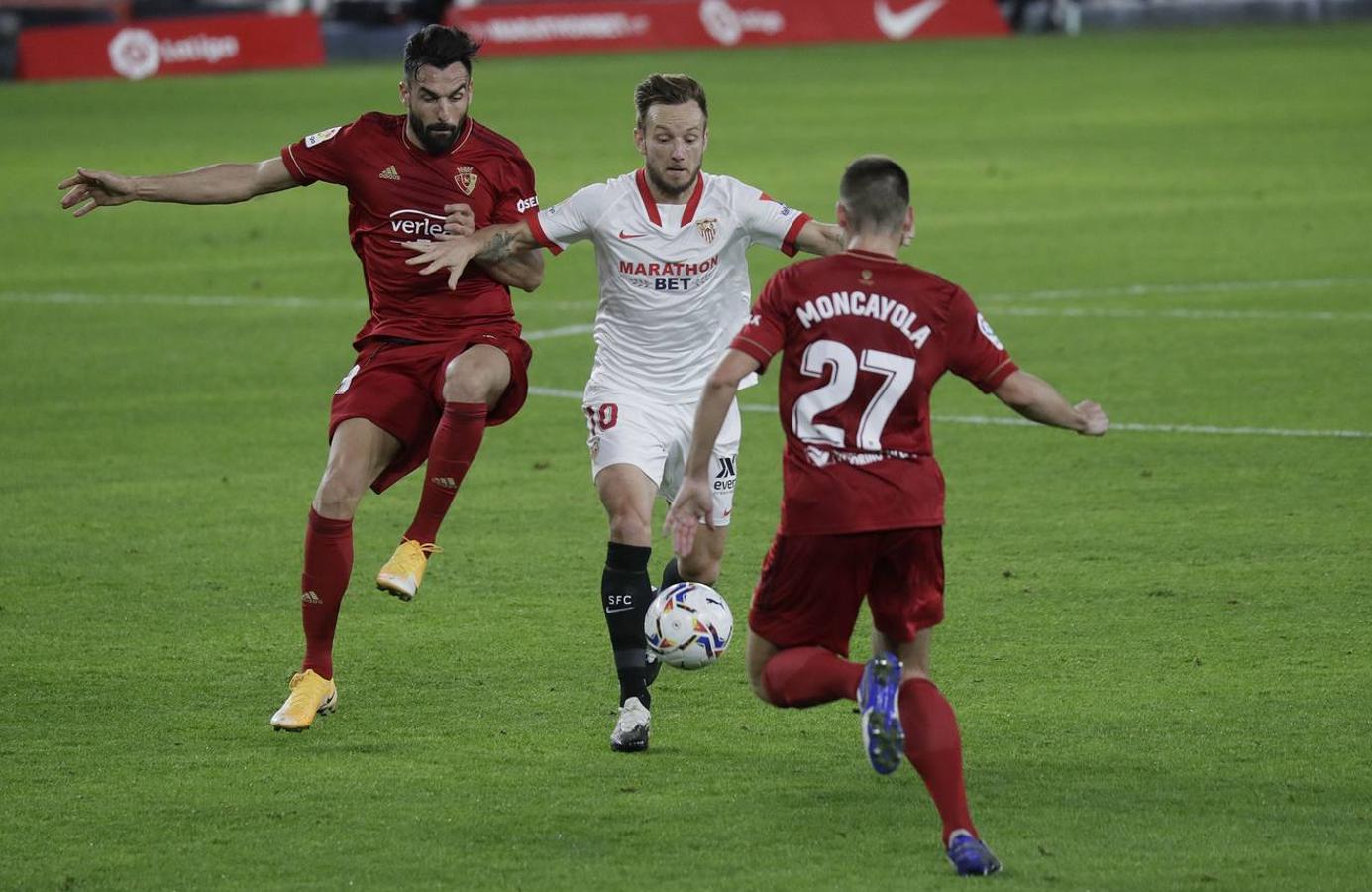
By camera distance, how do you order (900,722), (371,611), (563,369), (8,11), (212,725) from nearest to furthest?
(900,722) → (212,725) → (371,611) → (563,369) → (8,11)

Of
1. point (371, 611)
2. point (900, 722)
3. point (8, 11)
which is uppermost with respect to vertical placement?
point (8, 11)

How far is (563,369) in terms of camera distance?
15383 mm

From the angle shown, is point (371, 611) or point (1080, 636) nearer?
point (1080, 636)

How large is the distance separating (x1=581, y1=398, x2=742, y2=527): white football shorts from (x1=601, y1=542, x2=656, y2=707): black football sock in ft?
1.03

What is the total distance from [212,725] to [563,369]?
7817 mm

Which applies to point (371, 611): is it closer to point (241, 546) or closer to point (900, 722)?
point (241, 546)

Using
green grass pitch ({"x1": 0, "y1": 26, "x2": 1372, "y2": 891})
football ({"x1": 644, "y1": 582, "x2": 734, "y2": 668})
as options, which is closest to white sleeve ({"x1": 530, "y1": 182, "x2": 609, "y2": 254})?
football ({"x1": 644, "y1": 582, "x2": 734, "y2": 668})

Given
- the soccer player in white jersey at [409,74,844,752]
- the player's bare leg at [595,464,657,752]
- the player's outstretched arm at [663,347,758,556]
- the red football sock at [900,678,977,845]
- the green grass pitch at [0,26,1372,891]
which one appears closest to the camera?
the red football sock at [900,678,977,845]

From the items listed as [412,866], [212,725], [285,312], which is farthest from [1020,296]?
[412,866]

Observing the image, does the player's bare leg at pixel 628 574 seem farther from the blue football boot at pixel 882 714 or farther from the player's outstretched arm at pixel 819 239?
the blue football boot at pixel 882 714

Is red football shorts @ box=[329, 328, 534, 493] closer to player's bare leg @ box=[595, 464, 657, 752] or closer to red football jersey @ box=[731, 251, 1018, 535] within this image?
player's bare leg @ box=[595, 464, 657, 752]

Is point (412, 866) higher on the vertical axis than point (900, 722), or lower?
lower

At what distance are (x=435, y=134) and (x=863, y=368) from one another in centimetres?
282

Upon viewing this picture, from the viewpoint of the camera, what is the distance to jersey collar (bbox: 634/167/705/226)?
8000 mm
